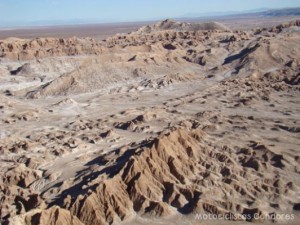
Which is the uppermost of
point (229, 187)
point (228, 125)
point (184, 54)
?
point (229, 187)

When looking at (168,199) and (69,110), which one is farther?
(69,110)

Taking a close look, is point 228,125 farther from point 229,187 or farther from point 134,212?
point 134,212

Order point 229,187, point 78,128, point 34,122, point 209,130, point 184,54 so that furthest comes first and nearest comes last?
point 184,54 < point 34,122 < point 78,128 < point 209,130 < point 229,187

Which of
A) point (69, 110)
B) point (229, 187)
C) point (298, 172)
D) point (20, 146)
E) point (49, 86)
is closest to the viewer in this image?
point (229, 187)

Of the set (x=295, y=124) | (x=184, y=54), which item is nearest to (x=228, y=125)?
(x=295, y=124)

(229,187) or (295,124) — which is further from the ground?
(229,187)

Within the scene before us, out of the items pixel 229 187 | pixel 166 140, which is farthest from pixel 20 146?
pixel 229 187
